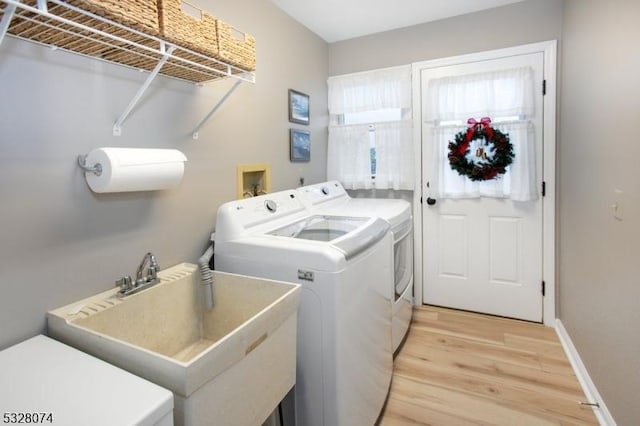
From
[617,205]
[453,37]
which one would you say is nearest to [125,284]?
[617,205]

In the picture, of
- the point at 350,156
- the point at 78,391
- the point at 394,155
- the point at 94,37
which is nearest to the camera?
the point at 78,391

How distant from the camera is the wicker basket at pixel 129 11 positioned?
88 centimetres

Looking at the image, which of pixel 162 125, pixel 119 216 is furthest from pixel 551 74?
pixel 119 216

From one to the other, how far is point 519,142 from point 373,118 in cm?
114

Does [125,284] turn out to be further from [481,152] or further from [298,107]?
[481,152]

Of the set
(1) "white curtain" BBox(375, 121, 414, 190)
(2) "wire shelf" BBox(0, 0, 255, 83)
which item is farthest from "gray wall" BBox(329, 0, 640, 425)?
(2) "wire shelf" BBox(0, 0, 255, 83)

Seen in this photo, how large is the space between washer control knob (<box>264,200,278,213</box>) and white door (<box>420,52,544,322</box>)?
5.04 ft

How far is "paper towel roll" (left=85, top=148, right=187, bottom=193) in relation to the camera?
1.16 metres

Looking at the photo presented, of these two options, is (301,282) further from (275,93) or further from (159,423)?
(275,93)

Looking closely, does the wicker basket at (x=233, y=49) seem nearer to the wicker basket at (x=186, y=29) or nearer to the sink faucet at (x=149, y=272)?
the wicker basket at (x=186, y=29)

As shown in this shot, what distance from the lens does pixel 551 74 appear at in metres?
2.47

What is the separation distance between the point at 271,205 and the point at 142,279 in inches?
29.8

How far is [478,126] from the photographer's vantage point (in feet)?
8.63

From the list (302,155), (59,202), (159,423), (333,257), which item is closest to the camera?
(159,423)
